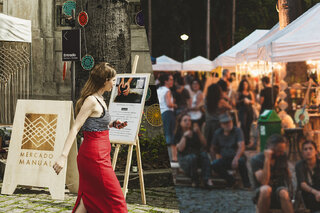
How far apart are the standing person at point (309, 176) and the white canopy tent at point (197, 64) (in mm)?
453

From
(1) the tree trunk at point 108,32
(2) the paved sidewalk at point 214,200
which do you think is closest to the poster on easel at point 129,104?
(1) the tree trunk at point 108,32

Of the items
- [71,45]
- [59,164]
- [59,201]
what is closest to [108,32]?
[71,45]

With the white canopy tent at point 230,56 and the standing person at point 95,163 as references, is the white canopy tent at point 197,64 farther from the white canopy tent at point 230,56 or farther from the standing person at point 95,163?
the standing person at point 95,163

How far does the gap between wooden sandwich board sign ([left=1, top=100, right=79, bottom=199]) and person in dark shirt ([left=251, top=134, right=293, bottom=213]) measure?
12.0ft

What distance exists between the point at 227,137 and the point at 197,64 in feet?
1.24

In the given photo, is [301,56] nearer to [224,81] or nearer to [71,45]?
[224,81]

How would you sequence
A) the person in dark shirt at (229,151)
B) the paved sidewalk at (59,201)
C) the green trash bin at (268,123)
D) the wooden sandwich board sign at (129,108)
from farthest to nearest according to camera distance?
the paved sidewalk at (59,201) < the wooden sandwich board sign at (129,108) < the person in dark shirt at (229,151) < the green trash bin at (268,123)

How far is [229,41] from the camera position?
124cm

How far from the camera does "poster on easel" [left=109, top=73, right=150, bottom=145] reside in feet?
14.6

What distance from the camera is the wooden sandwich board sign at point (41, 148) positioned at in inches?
200

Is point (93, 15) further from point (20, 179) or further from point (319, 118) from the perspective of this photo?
point (319, 118)

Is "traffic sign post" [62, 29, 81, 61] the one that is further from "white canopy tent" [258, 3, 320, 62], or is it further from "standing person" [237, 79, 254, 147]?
"white canopy tent" [258, 3, 320, 62]

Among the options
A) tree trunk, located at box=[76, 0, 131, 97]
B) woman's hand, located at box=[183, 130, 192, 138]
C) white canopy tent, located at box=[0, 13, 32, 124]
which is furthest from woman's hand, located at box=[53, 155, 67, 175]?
white canopy tent, located at box=[0, 13, 32, 124]

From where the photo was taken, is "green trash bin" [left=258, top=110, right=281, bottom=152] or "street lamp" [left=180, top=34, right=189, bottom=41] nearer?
"street lamp" [left=180, top=34, right=189, bottom=41]
